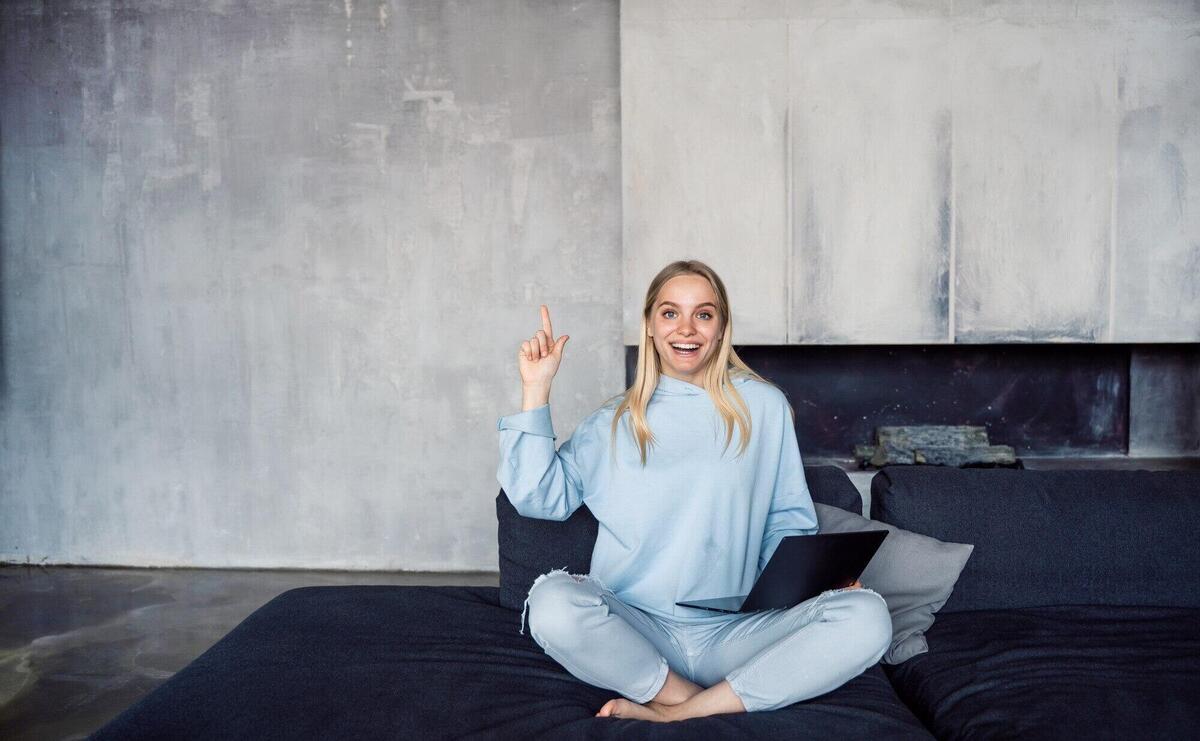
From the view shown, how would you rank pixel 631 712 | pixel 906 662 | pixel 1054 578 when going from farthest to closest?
pixel 1054 578
pixel 906 662
pixel 631 712

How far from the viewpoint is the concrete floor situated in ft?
9.07

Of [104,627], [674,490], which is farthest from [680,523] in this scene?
[104,627]

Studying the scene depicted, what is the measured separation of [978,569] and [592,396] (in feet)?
7.60

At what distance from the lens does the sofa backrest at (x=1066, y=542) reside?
2.19 m

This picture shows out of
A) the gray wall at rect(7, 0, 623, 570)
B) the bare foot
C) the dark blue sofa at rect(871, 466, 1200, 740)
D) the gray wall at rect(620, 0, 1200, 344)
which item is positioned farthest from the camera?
the gray wall at rect(7, 0, 623, 570)

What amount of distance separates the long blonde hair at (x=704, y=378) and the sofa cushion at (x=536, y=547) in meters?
0.26

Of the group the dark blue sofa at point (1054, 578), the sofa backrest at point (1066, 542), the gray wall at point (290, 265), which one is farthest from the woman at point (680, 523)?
the gray wall at point (290, 265)

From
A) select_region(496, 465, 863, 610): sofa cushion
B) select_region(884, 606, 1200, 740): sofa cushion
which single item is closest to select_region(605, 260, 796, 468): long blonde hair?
select_region(496, 465, 863, 610): sofa cushion

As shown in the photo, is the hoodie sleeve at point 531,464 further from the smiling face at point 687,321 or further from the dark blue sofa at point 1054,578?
the dark blue sofa at point 1054,578

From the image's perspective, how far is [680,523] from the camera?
201 centimetres

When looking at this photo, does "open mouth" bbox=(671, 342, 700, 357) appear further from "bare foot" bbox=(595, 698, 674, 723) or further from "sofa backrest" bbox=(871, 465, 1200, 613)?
"bare foot" bbox=(595, 698, 674, 723)

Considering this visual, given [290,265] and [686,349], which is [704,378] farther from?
[290,265]

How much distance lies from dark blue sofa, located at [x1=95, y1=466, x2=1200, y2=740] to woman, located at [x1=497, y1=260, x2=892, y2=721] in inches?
3.6

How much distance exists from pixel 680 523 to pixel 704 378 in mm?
375
